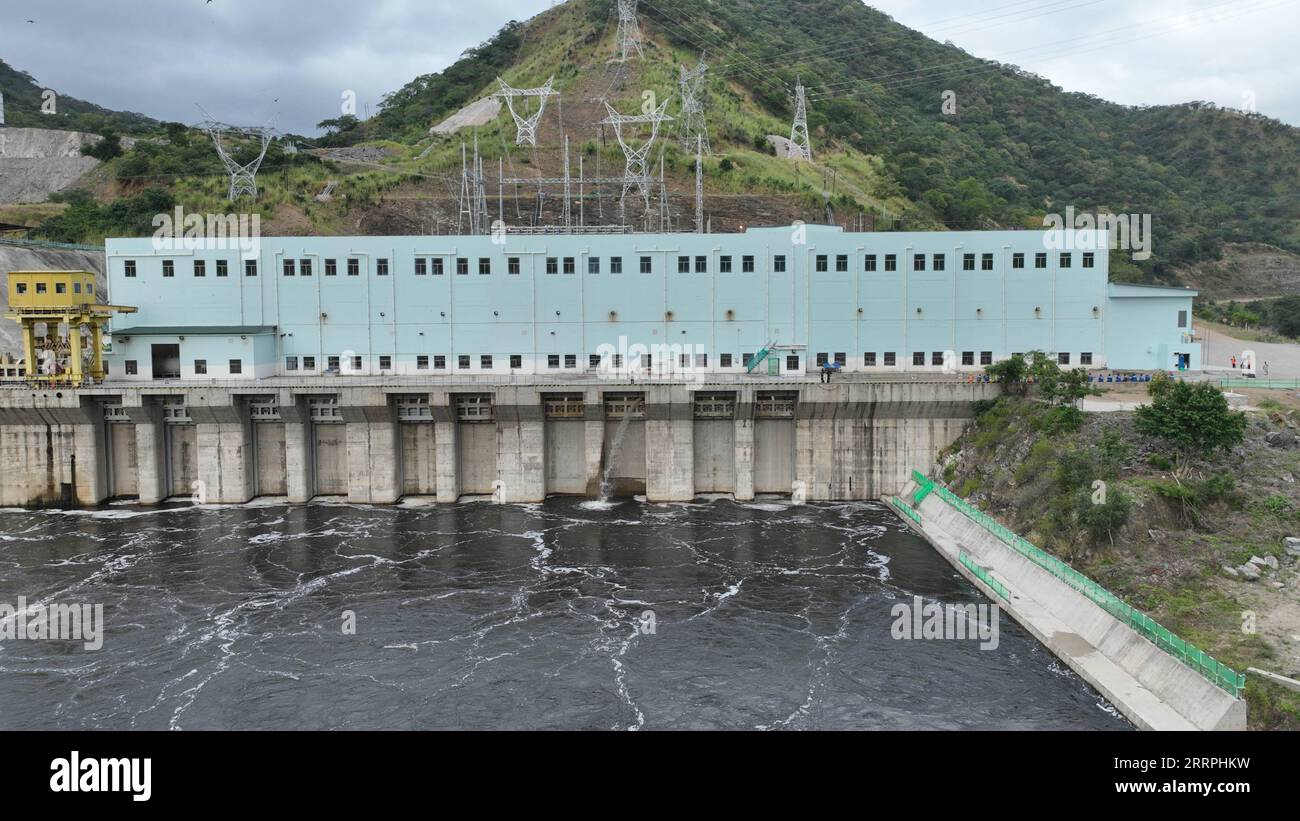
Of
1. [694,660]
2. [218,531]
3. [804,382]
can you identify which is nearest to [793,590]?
[694,660]

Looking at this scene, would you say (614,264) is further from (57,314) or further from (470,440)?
(57,314)

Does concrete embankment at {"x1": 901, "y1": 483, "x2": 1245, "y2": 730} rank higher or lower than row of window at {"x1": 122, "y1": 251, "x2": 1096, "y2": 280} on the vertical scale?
lower

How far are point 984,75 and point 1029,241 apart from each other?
142 m

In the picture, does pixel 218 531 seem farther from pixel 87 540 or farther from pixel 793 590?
pixel 793 590

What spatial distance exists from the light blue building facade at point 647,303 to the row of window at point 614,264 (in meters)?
0.08

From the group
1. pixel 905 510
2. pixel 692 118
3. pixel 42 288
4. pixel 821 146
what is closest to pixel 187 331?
pixel 42 288


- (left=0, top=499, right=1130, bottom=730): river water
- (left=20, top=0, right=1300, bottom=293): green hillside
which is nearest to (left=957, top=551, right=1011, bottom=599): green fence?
(left=0, top=499, right=1130, bottom=730): river water

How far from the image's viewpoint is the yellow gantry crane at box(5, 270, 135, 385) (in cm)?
5072

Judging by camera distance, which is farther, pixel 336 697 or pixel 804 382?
pixel 804 382

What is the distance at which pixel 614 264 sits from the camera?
180 ft

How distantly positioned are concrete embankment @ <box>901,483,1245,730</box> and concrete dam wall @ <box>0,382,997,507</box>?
1030 centimetres

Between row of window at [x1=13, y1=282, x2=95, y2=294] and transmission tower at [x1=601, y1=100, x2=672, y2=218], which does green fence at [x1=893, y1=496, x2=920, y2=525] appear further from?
row of window at [x1=13, y1=282, x2=95, y2=294]

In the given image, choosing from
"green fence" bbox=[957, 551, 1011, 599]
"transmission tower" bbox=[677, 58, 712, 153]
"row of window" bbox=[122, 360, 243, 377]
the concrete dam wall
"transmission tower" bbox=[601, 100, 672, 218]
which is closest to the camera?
"green fence" bbox=[957, 551, 1011, 599]

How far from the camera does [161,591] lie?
118ft
